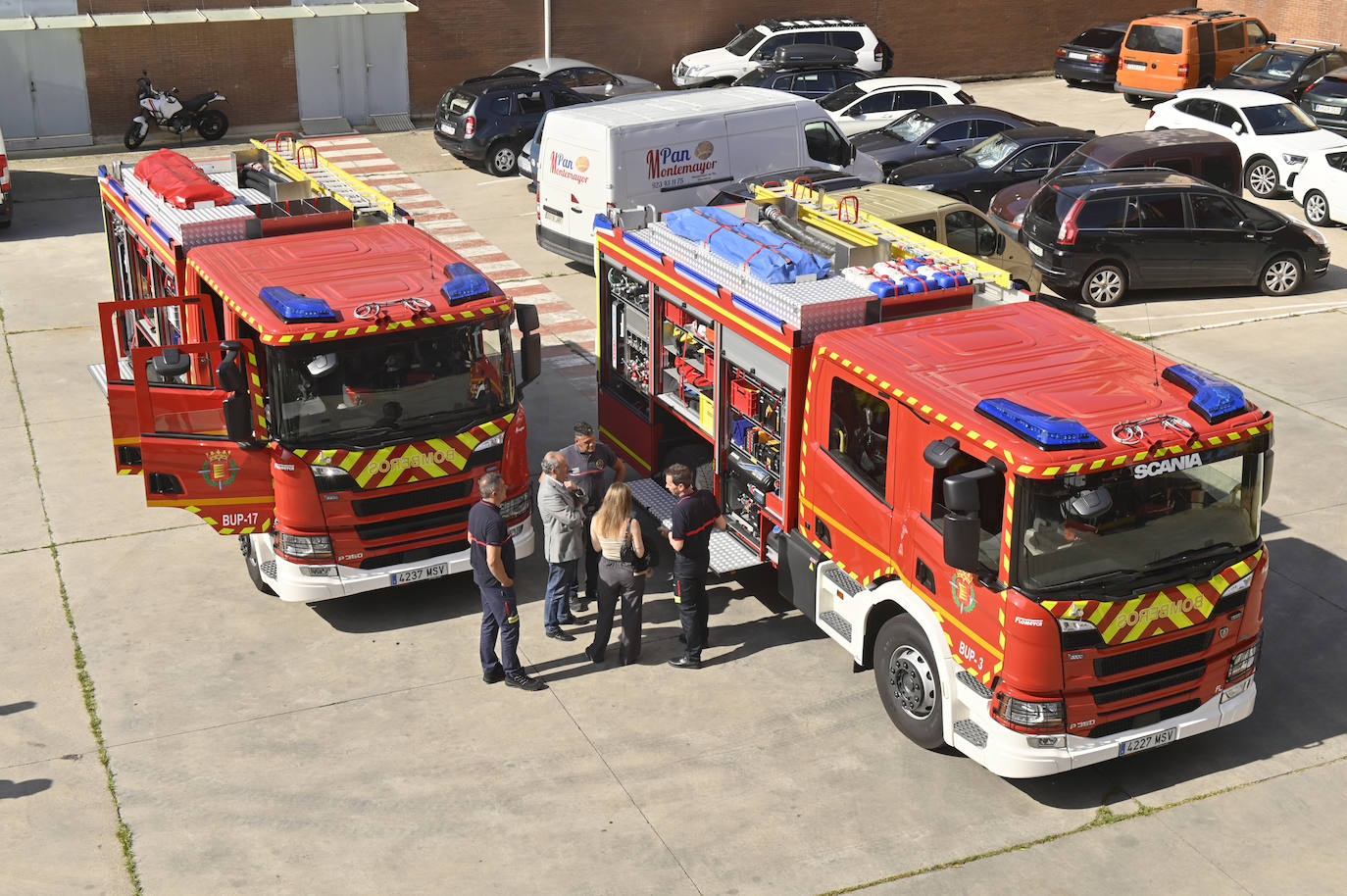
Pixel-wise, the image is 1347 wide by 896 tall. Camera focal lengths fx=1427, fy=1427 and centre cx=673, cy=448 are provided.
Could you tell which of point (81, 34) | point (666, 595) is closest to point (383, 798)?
point (666, 595)

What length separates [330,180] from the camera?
14.0 metres

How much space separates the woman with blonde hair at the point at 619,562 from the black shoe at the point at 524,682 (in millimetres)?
560

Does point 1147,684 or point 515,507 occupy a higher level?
point 515,507

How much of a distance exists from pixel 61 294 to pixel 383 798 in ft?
40.9

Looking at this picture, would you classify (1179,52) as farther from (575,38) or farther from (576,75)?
(576,75)

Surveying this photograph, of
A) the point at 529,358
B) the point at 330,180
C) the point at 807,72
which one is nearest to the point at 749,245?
the point at 529,358

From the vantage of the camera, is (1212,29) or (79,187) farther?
(1212,29)

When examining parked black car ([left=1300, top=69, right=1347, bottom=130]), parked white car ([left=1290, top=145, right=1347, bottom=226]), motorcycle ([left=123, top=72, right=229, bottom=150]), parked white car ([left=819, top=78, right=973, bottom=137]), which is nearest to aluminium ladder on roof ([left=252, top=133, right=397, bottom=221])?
parked white car ([left=819, top=78, right=973, bottom=137])

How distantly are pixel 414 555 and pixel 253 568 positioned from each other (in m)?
1.43

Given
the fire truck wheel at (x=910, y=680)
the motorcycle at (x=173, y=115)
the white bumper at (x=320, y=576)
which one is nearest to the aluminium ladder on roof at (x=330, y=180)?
the white bumper at (x=320, y=576)

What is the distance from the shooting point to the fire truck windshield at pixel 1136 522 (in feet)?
26.0

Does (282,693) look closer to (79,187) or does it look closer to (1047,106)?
(79,187)

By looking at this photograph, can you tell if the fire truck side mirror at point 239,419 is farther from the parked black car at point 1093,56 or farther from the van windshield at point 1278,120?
the parked black car at point 1093,56

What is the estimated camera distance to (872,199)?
53.1 ft
